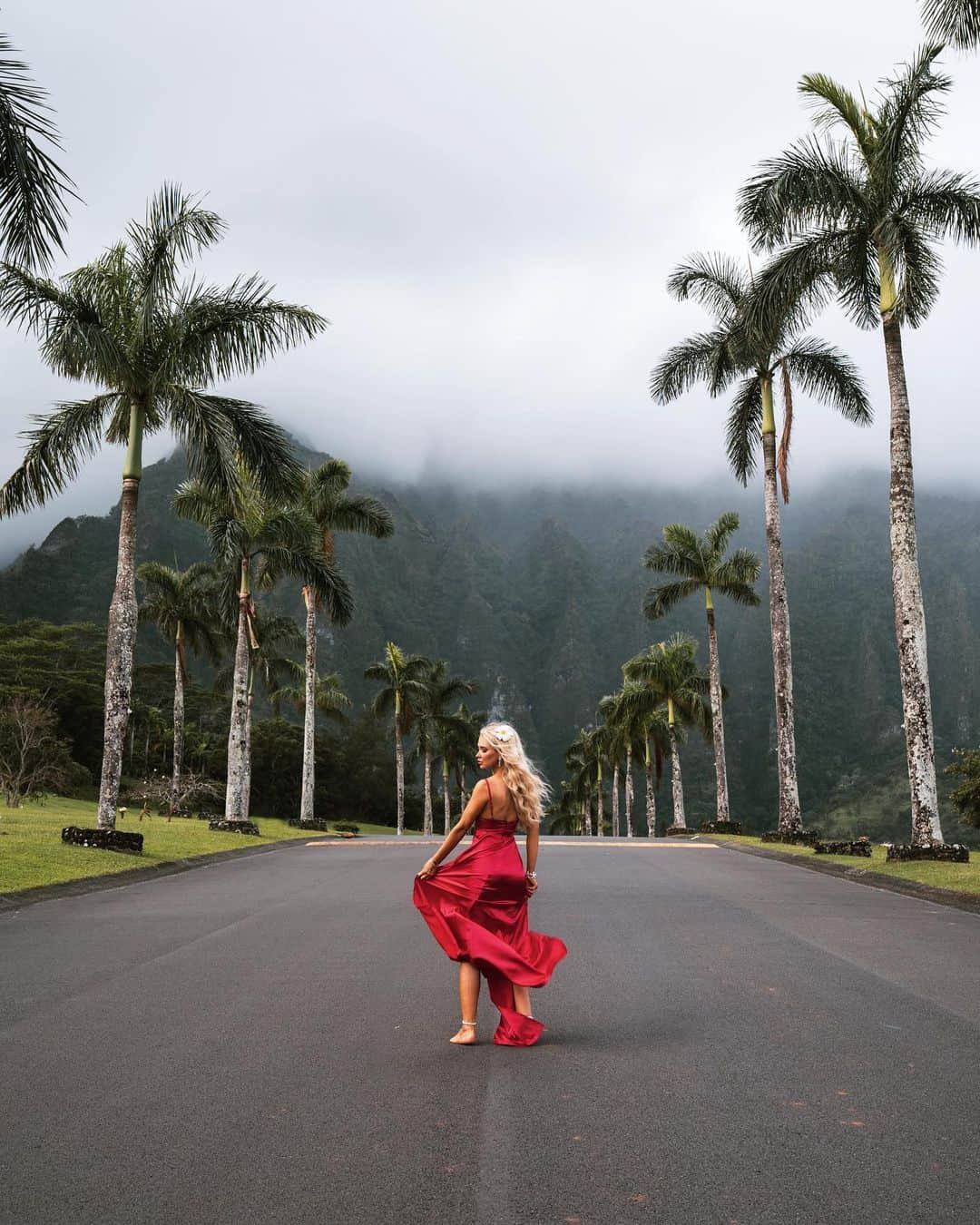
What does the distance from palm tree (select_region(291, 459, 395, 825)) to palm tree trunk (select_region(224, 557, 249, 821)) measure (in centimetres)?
431

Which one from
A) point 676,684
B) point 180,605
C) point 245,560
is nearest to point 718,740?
point 676,684

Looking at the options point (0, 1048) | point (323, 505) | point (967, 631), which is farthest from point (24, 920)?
point (967, 631)

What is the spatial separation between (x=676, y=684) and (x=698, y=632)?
5352 inches

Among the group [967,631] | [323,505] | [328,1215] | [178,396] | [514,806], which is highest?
[967,631]

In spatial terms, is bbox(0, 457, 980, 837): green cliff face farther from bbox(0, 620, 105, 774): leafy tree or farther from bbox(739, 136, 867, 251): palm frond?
bbox(739, 136, 867, 251): palm frond

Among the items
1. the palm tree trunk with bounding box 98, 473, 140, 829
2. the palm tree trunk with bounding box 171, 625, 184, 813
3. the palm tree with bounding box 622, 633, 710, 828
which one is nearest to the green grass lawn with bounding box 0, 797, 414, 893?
the palm tree trunk with bounding box 98, 473, 140, 829

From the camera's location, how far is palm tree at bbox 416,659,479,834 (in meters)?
68.5

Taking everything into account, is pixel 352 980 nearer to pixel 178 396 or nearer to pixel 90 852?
pixel 90 852

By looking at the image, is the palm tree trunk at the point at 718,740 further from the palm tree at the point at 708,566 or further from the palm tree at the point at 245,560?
the palm tree at the point at 245,560

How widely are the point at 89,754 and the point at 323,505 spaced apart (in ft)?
128

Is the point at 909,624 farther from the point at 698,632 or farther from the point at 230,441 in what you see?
the point at 698,632

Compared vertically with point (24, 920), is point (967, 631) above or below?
above


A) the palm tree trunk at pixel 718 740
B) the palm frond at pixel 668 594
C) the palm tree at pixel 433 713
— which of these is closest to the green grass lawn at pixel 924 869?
the palm tree trunk at pixel 718 740

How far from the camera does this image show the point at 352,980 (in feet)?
25.7
